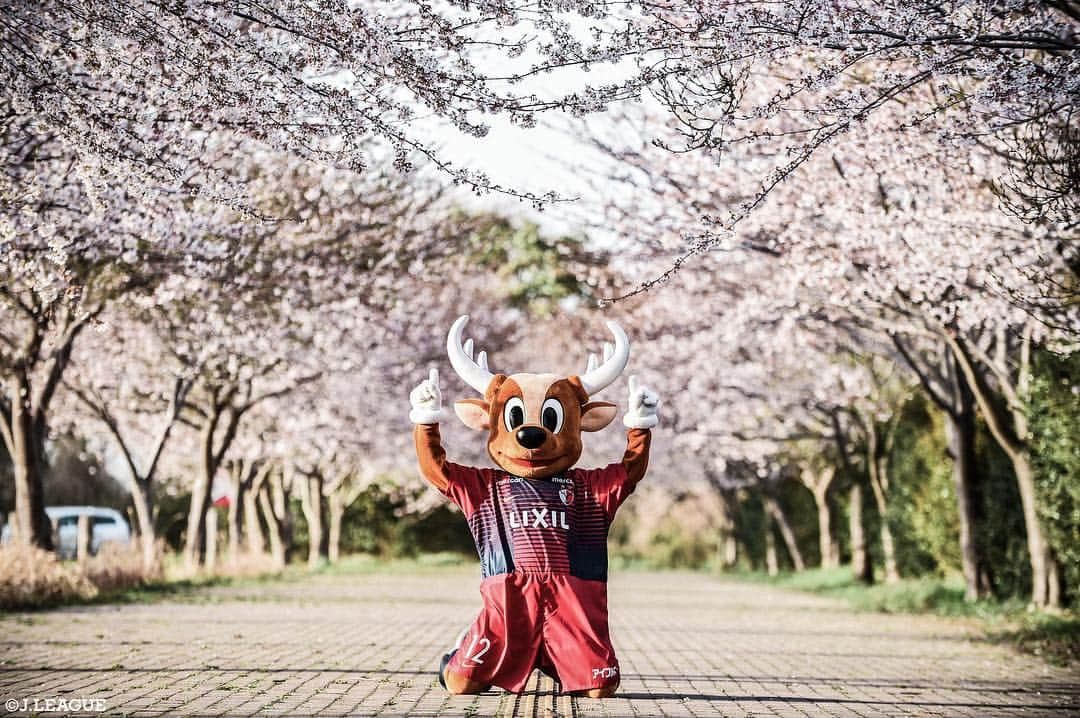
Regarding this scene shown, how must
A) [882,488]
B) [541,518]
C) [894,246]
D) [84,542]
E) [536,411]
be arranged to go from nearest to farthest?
[541,518] < [536,411] < [894,246] < [84,542] < [882,488]

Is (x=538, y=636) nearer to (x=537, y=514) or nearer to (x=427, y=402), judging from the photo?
(x=537, y=514)

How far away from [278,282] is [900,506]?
11.9 meters

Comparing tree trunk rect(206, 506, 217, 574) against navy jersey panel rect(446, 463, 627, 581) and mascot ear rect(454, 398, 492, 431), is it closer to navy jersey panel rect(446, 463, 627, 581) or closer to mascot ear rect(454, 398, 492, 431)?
mascot ear rect(454, 398, 492, 431)

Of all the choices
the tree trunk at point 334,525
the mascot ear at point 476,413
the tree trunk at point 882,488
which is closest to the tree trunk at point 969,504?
the tree trunk at point 882,488

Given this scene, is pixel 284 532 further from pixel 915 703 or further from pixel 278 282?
pixel 915 703

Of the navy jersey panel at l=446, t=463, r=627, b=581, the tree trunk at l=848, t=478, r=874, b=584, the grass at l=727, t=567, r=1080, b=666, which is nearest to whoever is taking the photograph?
the navy jersey panel at l=446, t=463, r=627, b=581

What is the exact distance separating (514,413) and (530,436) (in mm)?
320

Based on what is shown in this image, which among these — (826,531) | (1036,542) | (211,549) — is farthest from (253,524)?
(1036,542)

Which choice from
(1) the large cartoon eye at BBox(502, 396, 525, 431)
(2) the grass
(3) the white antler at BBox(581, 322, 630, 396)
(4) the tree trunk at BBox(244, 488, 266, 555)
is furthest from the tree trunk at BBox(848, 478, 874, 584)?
(1) the large cartoon eye at BBox(502, 396, 525, 431)

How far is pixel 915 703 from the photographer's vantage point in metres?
7.71

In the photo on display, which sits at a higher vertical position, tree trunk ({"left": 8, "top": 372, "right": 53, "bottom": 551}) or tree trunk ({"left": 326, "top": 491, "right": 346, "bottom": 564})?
tree trunk ({"left": 8, "top": 372, "right": 53, "bottom": 551})

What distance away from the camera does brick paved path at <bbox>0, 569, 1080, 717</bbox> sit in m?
7.21

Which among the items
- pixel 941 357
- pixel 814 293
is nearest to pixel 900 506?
pixel 941 357

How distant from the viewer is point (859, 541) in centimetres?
2339
